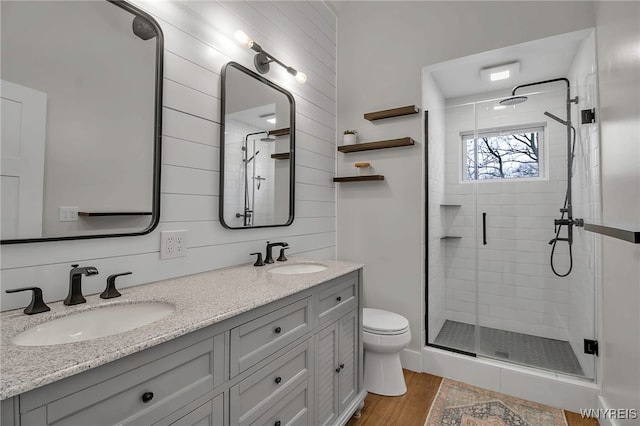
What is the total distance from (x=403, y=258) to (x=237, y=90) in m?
1.73

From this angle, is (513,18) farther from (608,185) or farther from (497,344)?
(497,344)

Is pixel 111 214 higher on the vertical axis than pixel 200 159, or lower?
lower

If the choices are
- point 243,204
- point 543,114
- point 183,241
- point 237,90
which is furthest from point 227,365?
point 543,114

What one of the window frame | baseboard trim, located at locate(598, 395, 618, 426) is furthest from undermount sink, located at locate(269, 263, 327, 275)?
baseboard trim, located at locate(598, 395, 618, 426)

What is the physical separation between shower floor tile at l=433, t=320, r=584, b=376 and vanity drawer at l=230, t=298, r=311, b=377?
161cm

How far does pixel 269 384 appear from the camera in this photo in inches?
48.5

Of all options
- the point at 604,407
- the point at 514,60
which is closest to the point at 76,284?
the point at 604,407

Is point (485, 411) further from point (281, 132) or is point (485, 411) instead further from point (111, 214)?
point (111, 214)

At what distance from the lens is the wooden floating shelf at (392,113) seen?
2.44m

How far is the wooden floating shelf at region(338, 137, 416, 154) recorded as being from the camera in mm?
2467

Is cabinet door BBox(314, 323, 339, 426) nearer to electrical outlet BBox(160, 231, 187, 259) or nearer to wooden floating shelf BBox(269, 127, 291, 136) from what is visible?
electrical outlet BBox(160, 231, 187, 259)

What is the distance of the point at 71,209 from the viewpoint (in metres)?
1.17

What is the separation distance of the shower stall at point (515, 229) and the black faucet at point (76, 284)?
2.20 metres

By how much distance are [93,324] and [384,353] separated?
1711mm
